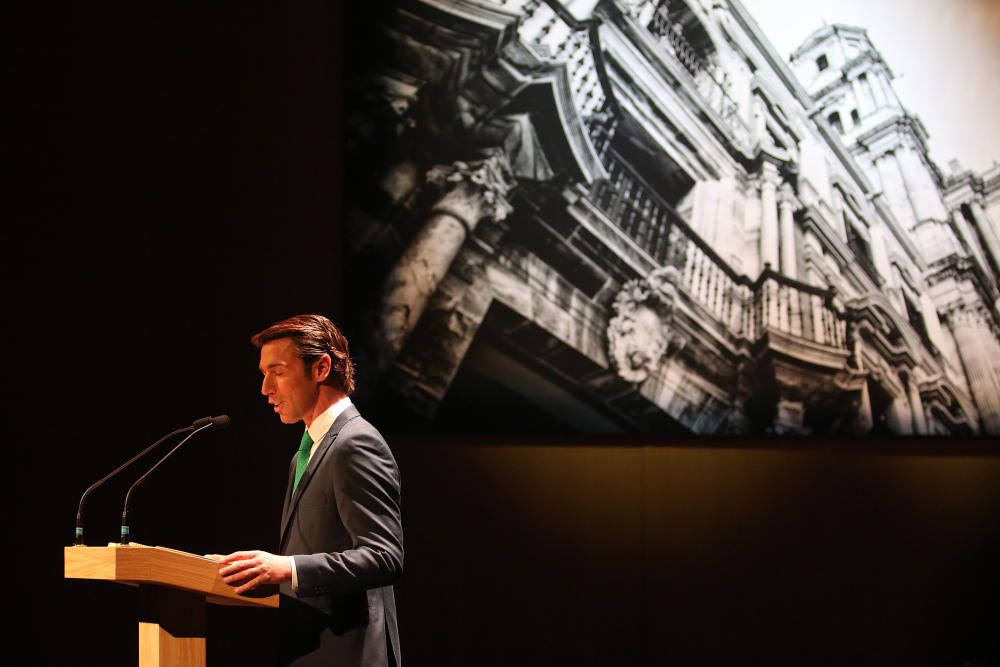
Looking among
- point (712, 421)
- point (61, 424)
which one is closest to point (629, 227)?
point (712, 421)

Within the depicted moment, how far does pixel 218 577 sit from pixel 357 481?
0.97 ft

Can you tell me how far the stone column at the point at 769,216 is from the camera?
139 inches

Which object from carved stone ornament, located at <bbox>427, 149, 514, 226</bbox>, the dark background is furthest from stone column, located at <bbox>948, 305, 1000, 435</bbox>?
carved stone ornament, located at <bbox>427, 149, 514, 226</bbox>

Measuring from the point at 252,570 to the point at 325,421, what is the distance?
1.17 feet

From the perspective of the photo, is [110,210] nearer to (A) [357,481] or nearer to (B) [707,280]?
(A) [357,481]

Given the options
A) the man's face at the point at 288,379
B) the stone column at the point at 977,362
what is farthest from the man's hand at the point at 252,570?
the stone column at the point at 977,362

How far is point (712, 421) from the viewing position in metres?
3.39

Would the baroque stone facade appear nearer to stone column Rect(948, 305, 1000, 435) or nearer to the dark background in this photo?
stone column Rect(948, 305, 1000, 435)

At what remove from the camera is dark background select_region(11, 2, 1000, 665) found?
3174mm

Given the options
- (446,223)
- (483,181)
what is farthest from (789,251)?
(446,223)

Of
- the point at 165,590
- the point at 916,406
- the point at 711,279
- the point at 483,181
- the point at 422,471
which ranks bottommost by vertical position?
the point at 165,590

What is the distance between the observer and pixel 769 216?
354 centimetres

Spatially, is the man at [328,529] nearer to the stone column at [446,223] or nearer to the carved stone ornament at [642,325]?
the stone column at [446,223]

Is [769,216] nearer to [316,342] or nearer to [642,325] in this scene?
[642,325]
